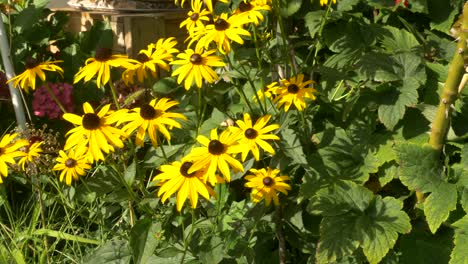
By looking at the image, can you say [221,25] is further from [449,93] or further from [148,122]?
[449,93]

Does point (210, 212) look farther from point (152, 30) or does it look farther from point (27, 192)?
point (152, 30)

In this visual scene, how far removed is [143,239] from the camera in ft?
5.13

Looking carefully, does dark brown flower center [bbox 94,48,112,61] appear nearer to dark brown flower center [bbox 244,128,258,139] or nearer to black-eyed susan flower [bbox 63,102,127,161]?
black-eyed susan flower [bbox 63,102,127,161]

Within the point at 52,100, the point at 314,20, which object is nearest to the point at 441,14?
the point at 314,20

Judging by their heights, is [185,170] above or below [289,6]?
below

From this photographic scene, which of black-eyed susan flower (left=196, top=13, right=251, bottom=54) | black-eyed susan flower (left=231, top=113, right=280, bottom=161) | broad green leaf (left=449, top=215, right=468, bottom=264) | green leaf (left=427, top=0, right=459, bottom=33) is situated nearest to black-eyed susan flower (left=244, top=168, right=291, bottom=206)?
black-eyed susan flower (left=231, top=113, right=280, bottom=161)

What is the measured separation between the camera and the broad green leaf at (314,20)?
Result: 80.7 inches


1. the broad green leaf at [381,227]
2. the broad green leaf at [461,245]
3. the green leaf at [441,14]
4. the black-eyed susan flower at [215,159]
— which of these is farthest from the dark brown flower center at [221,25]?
the green leaf at [441,14]

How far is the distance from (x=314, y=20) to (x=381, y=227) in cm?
80

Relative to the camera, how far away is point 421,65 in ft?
6.33

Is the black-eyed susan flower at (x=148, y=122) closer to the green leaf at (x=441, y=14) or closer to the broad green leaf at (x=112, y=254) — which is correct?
the broad green leaf at (x=112, y=254)

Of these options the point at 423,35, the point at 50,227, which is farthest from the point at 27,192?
the point at 423,35

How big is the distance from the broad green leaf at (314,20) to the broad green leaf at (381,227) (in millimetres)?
659

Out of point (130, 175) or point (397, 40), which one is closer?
point (130, 175)
